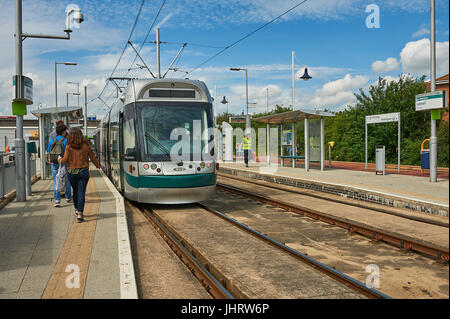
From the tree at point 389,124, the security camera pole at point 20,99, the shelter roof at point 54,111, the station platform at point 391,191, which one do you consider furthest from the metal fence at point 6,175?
the tree at point 389,124

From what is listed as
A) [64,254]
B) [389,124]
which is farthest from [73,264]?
[389,124]

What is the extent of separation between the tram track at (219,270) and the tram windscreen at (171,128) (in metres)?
1.89

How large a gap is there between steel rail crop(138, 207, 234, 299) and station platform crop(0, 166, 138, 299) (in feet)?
2.49

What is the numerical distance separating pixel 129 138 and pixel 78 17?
14.0 ft

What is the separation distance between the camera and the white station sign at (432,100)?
13.3 m

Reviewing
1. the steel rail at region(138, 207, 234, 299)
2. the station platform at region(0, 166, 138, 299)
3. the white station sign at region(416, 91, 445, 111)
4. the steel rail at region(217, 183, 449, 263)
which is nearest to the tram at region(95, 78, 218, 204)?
the station platform at region(0, 166, 138, 299)

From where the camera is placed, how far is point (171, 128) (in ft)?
31.1

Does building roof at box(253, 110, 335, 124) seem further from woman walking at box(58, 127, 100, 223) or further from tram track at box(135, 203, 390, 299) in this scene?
woman walking at box(58, 127, 100, 223)

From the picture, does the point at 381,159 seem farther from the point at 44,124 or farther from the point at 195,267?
the point at 44,124

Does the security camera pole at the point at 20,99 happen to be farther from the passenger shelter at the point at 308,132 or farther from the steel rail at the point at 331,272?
the passenger shelter at the point at 308,132

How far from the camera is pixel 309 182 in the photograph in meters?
14.3

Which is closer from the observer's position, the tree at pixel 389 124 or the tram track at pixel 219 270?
the tram track at pixel 219 270
